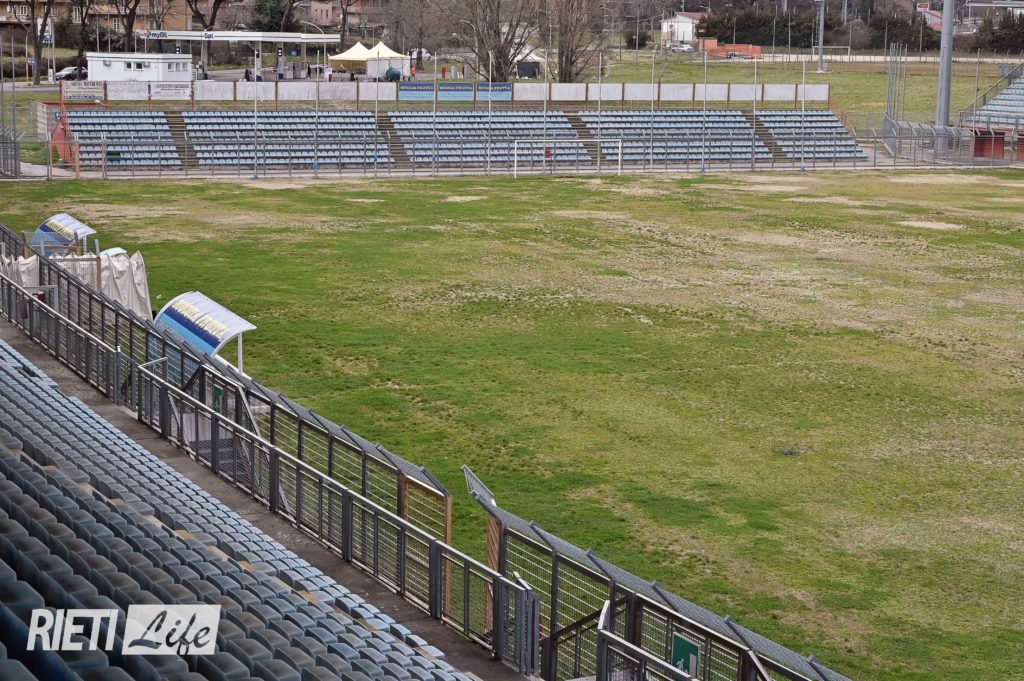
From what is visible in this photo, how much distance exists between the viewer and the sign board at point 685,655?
1012cm

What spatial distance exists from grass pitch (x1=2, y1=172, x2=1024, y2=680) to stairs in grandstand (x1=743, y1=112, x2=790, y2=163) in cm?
1471

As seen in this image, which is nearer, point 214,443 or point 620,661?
point 620,661

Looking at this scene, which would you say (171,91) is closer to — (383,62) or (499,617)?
(383,62)

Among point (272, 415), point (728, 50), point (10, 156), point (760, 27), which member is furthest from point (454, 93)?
point (760, 27)

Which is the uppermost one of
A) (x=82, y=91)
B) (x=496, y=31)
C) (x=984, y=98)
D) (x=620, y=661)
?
(x=496, y=31)

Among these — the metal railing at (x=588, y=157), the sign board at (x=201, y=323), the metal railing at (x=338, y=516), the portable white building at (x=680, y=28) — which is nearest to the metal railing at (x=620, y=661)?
the metal railing at (x=338, y=516)

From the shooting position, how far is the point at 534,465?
17578 millimetres

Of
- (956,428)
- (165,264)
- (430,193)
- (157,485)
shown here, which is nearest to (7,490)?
(157,485)

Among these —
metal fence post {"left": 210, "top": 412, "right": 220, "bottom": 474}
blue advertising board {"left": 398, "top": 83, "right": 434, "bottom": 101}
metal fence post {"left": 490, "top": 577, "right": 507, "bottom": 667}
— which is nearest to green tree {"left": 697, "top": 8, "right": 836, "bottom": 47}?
blue advertising board {"left": 398, "top": 83, "right": 434, "bottom": 101}

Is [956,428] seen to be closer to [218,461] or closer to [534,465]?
[534,465]

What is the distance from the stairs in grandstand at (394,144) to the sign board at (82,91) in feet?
37.5

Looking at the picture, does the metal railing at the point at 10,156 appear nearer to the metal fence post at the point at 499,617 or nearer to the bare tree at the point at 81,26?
the bare tree at the point at 81,26

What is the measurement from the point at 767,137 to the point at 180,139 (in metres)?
25.2

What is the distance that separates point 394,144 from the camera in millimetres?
54062
